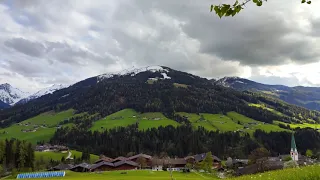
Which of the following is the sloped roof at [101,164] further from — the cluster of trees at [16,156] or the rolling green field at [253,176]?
the rolling green field at [253,176]

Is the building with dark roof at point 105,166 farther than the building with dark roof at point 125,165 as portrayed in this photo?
No

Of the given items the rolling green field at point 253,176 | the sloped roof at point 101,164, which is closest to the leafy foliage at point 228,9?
the rolling green field at point 253,176

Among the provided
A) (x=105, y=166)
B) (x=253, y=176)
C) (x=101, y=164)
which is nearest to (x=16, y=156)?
(x=101, y=164)

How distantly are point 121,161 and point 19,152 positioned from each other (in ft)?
142

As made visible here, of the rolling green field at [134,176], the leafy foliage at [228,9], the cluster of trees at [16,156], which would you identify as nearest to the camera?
the leafy foliage at [228,9]

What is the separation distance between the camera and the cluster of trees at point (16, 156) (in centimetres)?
13112

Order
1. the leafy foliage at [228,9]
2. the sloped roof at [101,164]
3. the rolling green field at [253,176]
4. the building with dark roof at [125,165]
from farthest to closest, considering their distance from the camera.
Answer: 1. the building with dark roof at [125,165]
2. the sloped roof at [101,164]
3. the rolling green field at [253,176]
4. the leafy foliage at [228,9]

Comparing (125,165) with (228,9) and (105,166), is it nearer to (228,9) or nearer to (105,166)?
(105,166)

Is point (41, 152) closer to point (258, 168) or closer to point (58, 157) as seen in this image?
point (58, 157)

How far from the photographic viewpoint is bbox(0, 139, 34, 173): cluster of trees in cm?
13112

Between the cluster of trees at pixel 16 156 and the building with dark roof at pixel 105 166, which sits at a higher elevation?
the cluster of trees at pixel 16 156

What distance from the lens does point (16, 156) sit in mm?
134250

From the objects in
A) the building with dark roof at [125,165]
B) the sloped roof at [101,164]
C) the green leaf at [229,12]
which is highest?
Answer: the green leaf at [229,12]

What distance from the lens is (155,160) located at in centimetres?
15438
